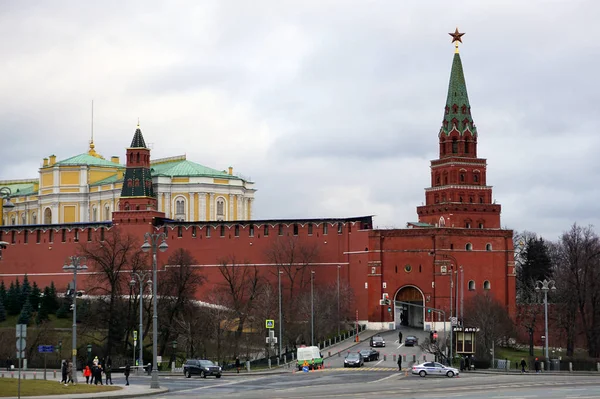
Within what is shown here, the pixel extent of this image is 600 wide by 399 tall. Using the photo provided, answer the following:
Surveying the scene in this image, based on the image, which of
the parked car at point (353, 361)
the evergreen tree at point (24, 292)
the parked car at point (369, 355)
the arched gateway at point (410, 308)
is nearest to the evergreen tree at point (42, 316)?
the evergreen tree at point (24, 292)

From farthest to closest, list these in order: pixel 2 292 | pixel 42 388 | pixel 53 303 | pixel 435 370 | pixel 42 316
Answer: pixel 2 292
pixel 53 303
pixel 42 316
pixel 435 370
pixel 42 388

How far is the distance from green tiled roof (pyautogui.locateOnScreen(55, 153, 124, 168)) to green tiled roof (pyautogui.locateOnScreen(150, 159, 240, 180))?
6626mm

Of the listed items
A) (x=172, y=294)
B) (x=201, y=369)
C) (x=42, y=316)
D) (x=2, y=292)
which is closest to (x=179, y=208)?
(x=2, y=292)

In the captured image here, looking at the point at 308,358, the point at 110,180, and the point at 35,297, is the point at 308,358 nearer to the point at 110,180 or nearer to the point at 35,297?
the point at 35,297

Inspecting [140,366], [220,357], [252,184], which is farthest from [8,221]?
[140,366]

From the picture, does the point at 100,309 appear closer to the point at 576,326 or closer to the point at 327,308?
the point at 327,308

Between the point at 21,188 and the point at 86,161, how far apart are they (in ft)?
81.1

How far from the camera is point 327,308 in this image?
367 feet

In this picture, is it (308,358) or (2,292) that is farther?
(2,292)

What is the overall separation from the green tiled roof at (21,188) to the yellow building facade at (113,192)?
1595 mm

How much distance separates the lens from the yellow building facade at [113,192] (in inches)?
5871

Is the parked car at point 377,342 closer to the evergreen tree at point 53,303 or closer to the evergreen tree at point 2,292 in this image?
the evergreen tree at point 53,303

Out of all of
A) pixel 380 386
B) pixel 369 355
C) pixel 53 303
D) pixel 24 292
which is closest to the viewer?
pixel 380 386

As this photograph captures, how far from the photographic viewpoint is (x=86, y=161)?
160250 millimetres
